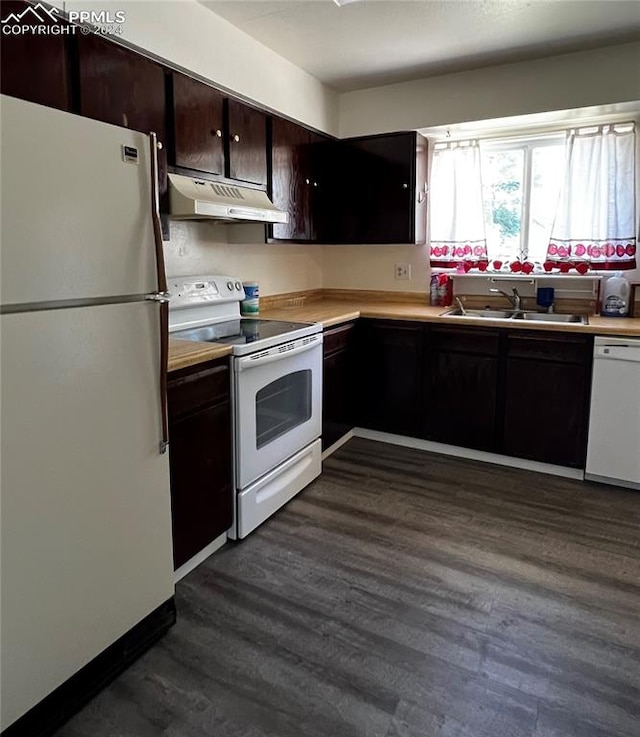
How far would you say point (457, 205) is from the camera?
12.2ft

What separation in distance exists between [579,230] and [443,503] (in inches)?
76.4

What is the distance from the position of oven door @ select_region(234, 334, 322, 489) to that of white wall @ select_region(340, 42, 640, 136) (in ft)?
5.74

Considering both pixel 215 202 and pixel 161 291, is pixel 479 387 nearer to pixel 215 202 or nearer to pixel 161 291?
pixel 215 202

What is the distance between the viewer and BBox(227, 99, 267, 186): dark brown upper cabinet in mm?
2713

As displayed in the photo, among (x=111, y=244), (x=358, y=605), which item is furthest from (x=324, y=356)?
(x=111, y=244)

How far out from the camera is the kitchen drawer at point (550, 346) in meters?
2.94

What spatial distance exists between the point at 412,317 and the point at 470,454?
3.11 ft

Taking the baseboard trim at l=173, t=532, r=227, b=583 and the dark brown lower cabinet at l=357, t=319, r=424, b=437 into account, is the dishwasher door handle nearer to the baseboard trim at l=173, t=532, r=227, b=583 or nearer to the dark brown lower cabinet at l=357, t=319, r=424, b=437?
the dark brown lower cabinet at l=357, t=319, r=424, b=437

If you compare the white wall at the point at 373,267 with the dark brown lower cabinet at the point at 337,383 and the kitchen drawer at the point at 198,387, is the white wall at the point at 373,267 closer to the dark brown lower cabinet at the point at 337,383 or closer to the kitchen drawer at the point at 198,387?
the dark brown lower cabinet at the point at 337,383

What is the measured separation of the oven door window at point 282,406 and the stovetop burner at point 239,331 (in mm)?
234

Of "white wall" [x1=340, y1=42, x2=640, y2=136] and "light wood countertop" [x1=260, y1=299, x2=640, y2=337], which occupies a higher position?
"white wall" [x1=340, y1=42, x2=640, y2=136]

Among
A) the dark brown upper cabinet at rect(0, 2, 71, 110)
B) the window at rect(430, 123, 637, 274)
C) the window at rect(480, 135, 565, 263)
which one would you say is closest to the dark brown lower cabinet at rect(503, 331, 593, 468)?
the window at rect(430, 123, 637, 274)

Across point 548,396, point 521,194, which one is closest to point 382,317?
point 548,396

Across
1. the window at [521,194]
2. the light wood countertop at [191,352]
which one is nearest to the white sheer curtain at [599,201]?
the window at [521,194]
